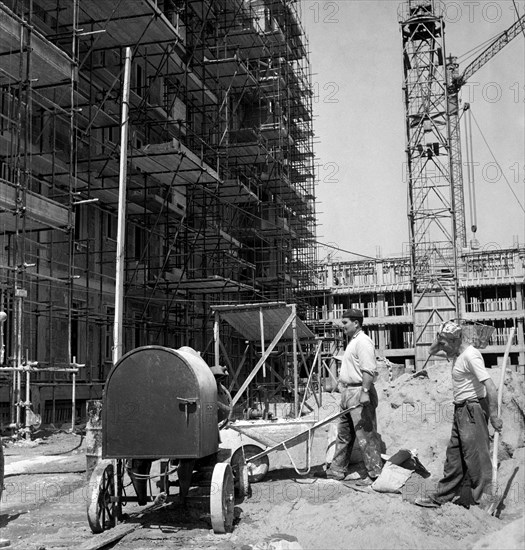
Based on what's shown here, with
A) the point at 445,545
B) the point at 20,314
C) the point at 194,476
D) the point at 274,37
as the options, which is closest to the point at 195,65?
the point at 274,37

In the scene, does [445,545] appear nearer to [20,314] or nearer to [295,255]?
[20,314]

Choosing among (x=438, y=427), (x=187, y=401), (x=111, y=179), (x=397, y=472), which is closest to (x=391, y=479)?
(x=397, y=472)

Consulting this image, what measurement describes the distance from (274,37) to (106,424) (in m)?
31.5

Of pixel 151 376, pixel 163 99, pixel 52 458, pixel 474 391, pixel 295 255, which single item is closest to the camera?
pixel 151 376

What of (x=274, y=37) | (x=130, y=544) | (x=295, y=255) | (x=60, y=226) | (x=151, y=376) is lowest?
(x=130, y=544)

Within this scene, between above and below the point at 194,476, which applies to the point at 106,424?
above

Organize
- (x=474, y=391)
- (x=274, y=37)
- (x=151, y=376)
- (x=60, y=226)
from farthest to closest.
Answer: (x=274, y=37) < (x=60, y=226) < (x=474, y=391) < (x=151, y=376)

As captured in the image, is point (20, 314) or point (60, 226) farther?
point (60, 226)

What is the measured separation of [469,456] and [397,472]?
3.99 ft

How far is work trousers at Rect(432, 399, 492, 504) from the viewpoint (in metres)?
7.58

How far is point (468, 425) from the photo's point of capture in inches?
305

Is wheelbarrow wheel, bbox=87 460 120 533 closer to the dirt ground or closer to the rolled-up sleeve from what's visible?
the dirt ground

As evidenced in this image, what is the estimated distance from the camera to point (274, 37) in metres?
35.9

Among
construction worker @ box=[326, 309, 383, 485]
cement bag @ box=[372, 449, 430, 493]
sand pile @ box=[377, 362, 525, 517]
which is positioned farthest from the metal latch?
sand pile @ box=[377, 362, 525, 517]
